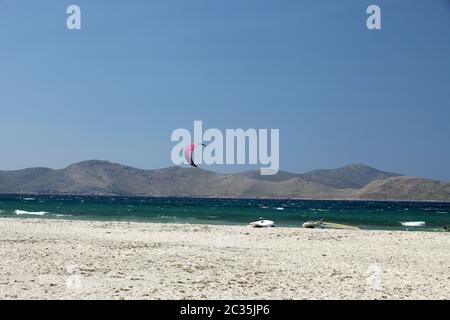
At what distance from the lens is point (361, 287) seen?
9805mm

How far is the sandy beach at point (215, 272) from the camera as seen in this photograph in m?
8.88

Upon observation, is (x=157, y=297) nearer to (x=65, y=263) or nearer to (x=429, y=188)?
(x=65, y=263)

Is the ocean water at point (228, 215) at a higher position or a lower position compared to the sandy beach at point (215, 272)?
lower

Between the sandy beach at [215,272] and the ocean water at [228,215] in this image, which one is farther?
the ocean water at [228,215]

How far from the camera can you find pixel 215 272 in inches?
435

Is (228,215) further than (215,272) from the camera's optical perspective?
Yes

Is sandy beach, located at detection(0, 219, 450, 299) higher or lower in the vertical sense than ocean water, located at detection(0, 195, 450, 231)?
higher

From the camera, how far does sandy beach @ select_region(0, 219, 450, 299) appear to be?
888cm
